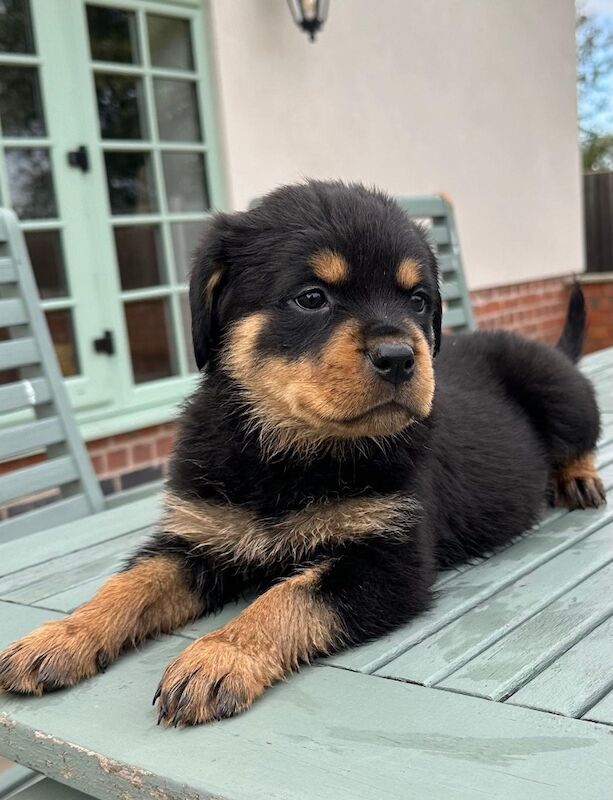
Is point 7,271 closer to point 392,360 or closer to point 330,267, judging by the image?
point 330,267

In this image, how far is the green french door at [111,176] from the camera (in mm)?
5113

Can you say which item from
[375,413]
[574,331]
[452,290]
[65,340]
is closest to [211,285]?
[375,413]

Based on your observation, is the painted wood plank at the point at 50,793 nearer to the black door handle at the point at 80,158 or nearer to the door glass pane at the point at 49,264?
the door glass pane at the point at 49,264

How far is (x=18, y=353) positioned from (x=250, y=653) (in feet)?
6.69

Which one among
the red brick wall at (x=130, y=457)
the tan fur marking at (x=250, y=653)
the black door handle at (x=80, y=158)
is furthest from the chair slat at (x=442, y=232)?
the tan fur marking at (x=250, y=653)

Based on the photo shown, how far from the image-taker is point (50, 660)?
1601 mm

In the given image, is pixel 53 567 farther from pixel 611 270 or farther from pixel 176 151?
pixel 611 270

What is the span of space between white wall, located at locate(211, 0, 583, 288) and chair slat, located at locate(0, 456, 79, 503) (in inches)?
128

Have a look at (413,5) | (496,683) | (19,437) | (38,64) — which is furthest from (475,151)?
(496,683)

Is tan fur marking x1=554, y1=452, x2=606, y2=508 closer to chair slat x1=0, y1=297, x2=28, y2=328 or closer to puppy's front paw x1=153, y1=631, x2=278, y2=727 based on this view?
puppy's front paw x1=153, y1=631, x2=278, y2=727

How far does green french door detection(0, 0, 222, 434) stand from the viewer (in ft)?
16.8

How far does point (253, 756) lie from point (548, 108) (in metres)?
9.67

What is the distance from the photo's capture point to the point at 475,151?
8.53 m

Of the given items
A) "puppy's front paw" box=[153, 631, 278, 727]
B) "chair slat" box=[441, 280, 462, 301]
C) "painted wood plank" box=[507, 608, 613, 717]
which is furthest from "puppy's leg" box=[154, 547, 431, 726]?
"chair slat" box=[441, 280, 462, 301]
